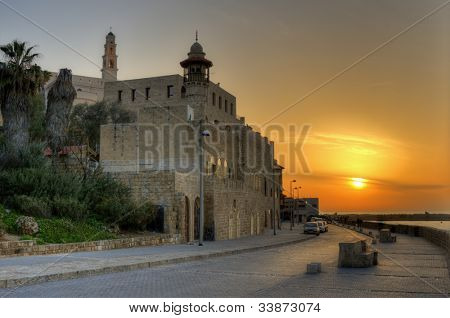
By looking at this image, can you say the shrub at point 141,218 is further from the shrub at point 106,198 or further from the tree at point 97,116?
the tree at point 97,116

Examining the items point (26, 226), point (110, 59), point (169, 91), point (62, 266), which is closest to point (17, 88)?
point (26, 226)

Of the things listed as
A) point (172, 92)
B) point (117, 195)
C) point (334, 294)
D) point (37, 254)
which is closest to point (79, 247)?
point (37, 254)

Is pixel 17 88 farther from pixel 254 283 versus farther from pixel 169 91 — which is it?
pixel 169 91

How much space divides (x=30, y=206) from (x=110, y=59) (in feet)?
321

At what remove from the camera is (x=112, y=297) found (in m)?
8.99

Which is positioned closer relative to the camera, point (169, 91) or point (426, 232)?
point (426, 232)

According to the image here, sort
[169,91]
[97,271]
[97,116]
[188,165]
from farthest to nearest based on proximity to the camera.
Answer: [169,91], [97,116], [188,165], [97,271]

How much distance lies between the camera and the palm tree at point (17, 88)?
2794cm

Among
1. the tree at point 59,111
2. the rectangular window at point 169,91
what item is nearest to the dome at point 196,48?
the rectangular window at point 169,91

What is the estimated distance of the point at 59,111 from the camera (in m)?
32.5

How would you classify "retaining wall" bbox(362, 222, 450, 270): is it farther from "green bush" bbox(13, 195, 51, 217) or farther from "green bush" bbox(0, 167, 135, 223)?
"green bush" bbox(13, 195, 51, 217)

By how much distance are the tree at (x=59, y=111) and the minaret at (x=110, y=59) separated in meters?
78.8
